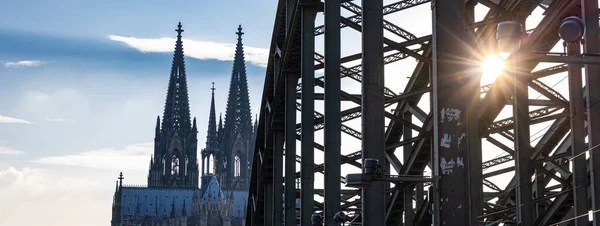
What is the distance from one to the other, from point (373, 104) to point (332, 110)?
3368 millimetres

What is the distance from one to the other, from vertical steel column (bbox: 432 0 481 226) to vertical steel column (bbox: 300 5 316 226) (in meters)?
10.6

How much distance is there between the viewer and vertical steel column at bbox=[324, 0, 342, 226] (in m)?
21.7

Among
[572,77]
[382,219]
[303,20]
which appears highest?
[303,20]

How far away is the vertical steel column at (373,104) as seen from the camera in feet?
59.8

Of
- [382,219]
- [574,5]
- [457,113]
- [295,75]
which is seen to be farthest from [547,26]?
[295,75]

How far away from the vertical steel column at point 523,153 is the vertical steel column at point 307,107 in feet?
16.1

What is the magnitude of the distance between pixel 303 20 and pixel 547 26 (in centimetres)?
691

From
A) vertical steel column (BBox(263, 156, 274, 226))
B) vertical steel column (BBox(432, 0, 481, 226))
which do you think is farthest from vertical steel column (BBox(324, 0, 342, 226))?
vertical steel column (BBox(263, 156, 274, 226))

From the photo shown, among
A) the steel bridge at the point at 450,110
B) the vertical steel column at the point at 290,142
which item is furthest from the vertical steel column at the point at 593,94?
the vertical steel column at the point at 290,142

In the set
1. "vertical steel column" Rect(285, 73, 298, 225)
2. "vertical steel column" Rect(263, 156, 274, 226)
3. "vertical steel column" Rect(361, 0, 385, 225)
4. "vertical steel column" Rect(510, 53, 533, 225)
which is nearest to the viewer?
"vertical steel column" Rect(361, 0, 385, 225)

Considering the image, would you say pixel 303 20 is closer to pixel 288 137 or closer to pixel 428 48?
pixel 428 48

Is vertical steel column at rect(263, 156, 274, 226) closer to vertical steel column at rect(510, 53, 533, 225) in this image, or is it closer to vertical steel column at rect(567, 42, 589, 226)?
vertical steel column at rect(510, 53, 533, 225)

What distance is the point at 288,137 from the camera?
30.1m

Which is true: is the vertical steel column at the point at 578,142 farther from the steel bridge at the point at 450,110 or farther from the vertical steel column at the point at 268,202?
the vertical steel column at the point at 268,202
